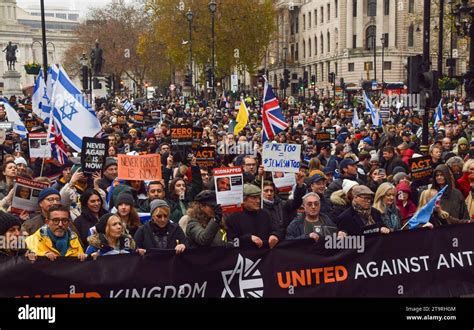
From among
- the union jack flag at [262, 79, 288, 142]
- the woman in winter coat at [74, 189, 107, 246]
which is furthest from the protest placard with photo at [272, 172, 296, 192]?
the union jack flag at [262, 79, 288, 142]

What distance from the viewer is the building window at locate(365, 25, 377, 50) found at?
79875 mm

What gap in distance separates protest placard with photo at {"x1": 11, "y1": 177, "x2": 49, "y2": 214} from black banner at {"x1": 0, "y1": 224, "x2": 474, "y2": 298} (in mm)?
1782

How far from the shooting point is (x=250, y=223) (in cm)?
769

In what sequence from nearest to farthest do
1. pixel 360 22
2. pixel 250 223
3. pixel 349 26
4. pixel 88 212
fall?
pixel 250 223 → pixel 88 212 → pixel 360 22 → pixel 349 26

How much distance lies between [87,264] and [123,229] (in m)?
0.61

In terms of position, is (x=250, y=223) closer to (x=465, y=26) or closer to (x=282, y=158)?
(x=282, y=158)

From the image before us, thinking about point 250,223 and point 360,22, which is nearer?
point 250,223

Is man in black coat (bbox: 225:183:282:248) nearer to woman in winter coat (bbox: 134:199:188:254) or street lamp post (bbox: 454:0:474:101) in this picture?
woman in winter coat (bbox: 134:199:188:254)

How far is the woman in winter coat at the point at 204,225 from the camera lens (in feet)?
22.8

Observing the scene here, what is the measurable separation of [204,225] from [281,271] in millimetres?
851

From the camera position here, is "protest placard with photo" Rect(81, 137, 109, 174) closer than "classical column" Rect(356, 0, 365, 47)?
Yes

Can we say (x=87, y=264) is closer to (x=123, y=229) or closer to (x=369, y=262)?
(x=123, y=229)

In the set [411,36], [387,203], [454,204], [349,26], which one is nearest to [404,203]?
[454,204]
